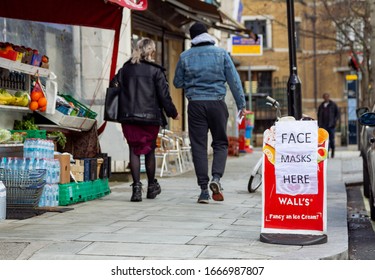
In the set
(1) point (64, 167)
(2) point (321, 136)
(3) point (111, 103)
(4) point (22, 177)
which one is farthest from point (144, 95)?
(2) point (321, 136)

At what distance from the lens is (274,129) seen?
741 centimetres

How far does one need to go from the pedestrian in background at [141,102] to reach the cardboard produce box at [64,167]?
947mm

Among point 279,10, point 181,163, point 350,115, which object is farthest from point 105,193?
point 279,10

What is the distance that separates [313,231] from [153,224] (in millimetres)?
1834

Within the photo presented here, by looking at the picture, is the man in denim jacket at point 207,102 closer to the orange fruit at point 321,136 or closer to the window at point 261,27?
the orange fruit at point 321,136

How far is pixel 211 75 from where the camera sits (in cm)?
1037

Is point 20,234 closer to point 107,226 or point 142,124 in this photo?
point 107,226

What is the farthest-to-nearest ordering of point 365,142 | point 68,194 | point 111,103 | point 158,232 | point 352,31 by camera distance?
point 352,31 → point 365,142 → point 111,103 → point 68,194 → point 158,232

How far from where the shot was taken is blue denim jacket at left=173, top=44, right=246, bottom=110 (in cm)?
1041

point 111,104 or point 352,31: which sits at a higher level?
point 352,31

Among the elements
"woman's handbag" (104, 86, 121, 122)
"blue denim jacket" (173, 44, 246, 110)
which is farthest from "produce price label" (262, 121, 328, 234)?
"woman's handbag" (104, 86, 121, 122)

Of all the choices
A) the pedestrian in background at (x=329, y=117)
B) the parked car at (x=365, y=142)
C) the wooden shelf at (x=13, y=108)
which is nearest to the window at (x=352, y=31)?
the pedestrian in background at (x=329, y=117)

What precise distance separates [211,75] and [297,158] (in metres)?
3.28

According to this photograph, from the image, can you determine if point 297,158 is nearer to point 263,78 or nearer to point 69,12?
point 69,12
